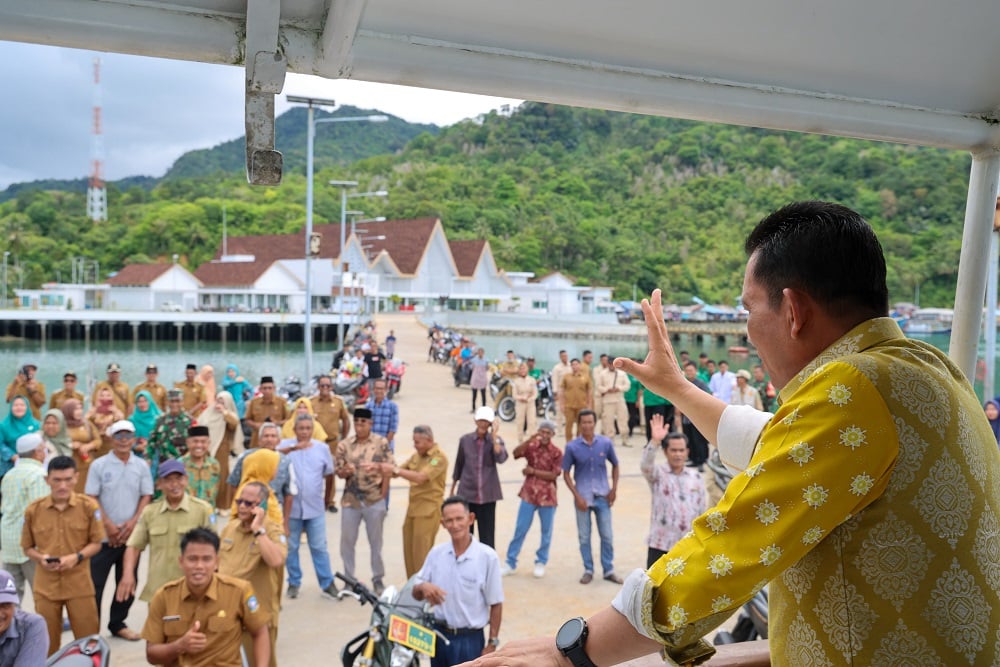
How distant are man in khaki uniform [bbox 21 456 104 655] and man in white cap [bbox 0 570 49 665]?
1.53 m

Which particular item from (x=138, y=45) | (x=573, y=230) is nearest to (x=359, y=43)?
(x=138, y=45)

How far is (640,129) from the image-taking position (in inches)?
4926

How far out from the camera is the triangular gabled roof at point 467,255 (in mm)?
73000

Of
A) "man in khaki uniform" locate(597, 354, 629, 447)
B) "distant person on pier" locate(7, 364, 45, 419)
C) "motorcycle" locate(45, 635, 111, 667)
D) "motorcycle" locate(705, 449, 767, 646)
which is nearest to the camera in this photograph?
"motorcycle" locate(45, 635, 111, 667)

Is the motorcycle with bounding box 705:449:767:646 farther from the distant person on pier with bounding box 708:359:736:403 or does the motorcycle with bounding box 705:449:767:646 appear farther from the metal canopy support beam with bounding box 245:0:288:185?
the distant person on pier with bounding box 708:359:736:403

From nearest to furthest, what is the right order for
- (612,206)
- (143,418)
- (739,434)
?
(739,434) → (143,418) → (612,206)

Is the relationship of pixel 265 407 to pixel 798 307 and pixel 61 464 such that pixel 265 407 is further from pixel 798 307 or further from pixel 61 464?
pixel 798 307

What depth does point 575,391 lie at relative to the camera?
12891mm

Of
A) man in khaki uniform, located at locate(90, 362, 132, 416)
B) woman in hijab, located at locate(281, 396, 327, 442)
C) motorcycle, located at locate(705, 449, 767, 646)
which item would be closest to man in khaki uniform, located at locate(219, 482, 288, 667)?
woman in hijab, located at locate(281, 396, 327, 442)

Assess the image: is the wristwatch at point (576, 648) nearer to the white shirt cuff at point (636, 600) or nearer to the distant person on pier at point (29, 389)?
the white shirt cuff at point (636, 600)

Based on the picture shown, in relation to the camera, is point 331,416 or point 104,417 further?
point 331,416

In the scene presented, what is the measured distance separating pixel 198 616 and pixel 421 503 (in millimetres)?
2963

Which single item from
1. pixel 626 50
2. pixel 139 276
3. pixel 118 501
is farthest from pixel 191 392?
pixel 139 276

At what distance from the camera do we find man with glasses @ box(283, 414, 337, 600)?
6.60 metres
